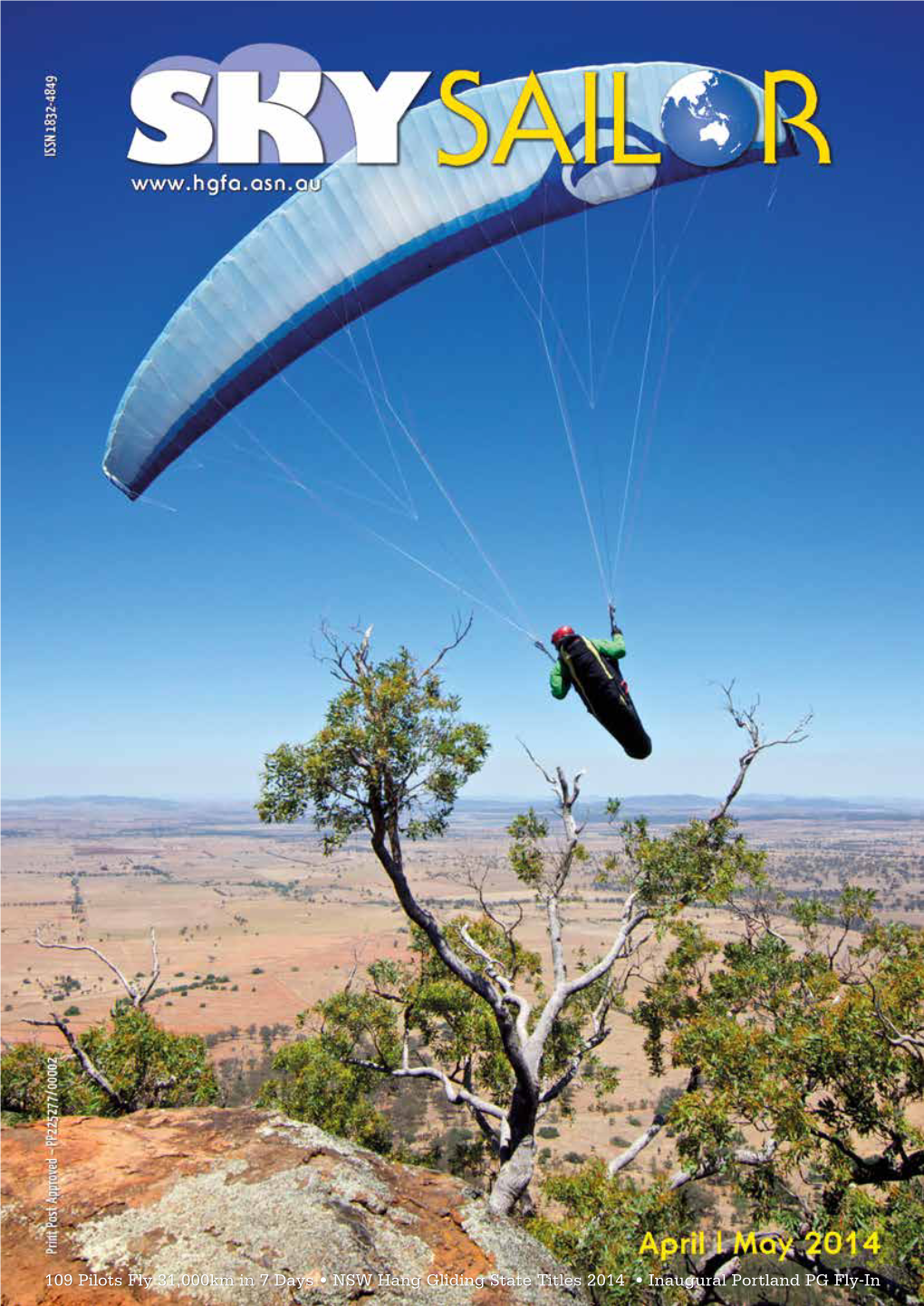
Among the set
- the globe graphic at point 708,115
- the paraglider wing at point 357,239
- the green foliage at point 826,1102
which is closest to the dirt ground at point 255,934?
the green foliage at point 826,1102

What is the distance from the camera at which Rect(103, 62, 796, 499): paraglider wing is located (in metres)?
10.0

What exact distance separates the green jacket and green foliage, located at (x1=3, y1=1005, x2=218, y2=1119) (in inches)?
435

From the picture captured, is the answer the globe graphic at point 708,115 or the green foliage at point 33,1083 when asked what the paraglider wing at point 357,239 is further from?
the green foliage at point 33,1083

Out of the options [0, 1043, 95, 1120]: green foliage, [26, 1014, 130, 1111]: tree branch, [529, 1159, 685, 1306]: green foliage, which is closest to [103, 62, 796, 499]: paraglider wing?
[26, 1014, 130, 1111]: tree branch

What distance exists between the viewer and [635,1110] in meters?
40.6

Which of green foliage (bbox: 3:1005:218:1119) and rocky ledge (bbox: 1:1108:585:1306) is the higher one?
rocky ledge (bbox: 1:1108:585:1306)

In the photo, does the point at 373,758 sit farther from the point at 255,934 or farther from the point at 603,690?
the point at 255,934

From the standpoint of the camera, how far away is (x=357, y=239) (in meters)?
10.3

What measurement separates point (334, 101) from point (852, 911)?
1681cm

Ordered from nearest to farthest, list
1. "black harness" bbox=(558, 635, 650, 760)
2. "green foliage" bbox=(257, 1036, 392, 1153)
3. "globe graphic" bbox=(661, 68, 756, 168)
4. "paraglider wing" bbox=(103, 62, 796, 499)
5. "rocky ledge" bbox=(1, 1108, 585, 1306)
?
1. "rocky ledge" bbox=(1, 1108, 585, 1306)
2. "black harness" bbox=(558, 635, 650, 760)
3. "paraglider wing" bbox=(103, 62, 796, 499)
4. "globe graphic" bbox=(661, 68, 756, 168)
5. "green foliage" bbox=(257, 1036, 392, 1153)

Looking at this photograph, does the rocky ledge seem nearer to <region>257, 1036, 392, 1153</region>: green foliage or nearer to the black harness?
the black harness

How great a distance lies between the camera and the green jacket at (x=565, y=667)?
953 centimetres

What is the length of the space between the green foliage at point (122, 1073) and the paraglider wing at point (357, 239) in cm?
1125

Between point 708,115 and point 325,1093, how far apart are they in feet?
63.6
